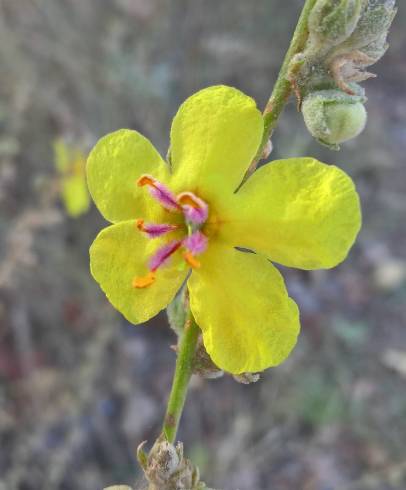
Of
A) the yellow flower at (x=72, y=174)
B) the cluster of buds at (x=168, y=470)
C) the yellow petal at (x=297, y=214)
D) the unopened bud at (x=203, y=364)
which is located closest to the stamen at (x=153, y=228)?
the yellow petal at (x=297, y=214)

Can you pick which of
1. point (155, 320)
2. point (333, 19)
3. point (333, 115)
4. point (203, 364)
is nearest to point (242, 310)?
point (203, 364)

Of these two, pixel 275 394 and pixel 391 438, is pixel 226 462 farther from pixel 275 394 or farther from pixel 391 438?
pixel 391 438

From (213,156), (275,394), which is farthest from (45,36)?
(213,156)

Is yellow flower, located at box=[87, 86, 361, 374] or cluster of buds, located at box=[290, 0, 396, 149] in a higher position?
cluster of buds, located at box=[290, 0, 396, 149]

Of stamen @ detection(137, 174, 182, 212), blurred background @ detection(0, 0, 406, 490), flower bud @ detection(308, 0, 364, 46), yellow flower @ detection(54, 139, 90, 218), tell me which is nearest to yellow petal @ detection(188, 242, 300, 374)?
stamen @ detection(137, 174, 182, 212)

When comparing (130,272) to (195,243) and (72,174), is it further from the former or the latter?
(72,174)

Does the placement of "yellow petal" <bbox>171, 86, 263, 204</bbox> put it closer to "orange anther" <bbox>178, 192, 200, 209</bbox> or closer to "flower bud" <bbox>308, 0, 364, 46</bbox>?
"orange anther" <bbox>178, 192, 200, 209</bbox>
